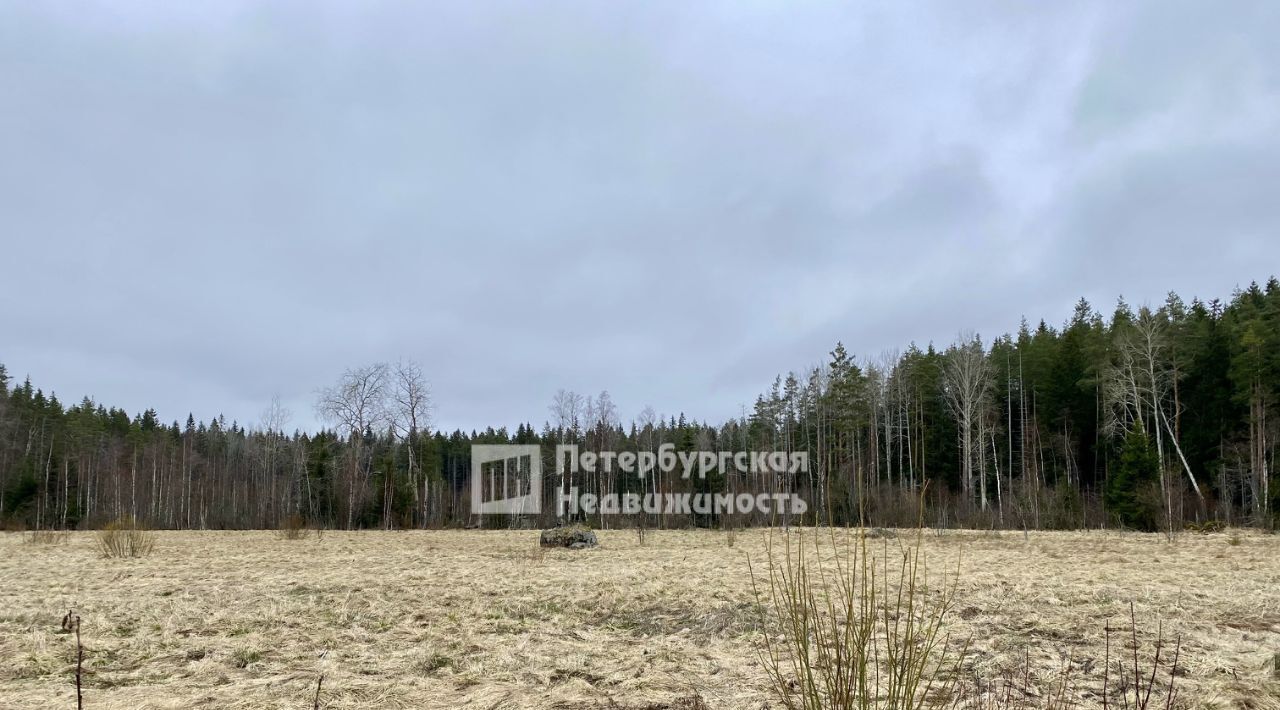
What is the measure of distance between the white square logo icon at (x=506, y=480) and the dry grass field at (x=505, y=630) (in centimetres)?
3004

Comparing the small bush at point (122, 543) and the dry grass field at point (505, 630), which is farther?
the small bush at point (122, 543)

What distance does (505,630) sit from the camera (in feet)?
23.5

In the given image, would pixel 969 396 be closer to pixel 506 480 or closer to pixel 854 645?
pixel 506 480

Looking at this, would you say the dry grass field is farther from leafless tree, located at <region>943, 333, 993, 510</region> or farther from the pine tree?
leafless tree, located at <region>943, 333, 993, 510</region>

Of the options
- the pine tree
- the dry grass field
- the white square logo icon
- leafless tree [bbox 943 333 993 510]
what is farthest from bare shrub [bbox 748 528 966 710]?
the white square logo icon

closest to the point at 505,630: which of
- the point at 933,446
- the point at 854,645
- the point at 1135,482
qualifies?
the point at 854,645

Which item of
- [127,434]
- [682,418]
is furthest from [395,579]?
[127,434]

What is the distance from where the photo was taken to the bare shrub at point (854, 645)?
7.61 feet

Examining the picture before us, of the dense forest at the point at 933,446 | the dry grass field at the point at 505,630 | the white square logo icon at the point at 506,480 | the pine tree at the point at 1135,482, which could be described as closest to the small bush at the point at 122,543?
the dry grass field at the point at 505,630

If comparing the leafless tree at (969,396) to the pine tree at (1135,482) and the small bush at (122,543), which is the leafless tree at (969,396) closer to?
the pine tree at (1135,482)

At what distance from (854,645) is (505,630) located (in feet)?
18.0

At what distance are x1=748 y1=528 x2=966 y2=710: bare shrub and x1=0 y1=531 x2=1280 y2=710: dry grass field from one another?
0.33 metres

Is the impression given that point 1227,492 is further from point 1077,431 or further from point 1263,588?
point 1263,588

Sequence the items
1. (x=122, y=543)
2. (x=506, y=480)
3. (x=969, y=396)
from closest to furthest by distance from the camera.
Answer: (x=122, y=543)
(x=969, y=396)
(x=506, y=480)
